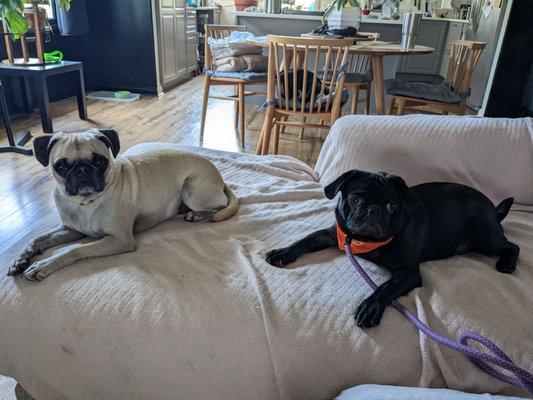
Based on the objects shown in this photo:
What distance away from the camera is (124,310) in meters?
1.01

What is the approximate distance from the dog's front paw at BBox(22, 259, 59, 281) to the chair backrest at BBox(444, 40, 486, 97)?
3157mm

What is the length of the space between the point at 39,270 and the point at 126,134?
9.04ft

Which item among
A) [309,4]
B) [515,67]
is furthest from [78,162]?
[309,4]

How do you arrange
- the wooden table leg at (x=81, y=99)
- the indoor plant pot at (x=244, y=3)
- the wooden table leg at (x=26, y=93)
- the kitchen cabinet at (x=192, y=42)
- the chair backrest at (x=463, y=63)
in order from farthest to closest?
the indoor plant pot at (x=244, y=3) < the kitchen cabinet at (x=192, y=42) < the wooden table leg at (x=26, y=93) < the wooden table leg at (x=81, y=99) < the chair backrest at (x=463, y=63)

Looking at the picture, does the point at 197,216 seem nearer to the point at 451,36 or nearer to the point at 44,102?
the point at 44,102

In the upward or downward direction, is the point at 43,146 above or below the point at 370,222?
above

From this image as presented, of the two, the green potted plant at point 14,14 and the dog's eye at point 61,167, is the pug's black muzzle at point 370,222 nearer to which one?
the dog's eye at point 61,167

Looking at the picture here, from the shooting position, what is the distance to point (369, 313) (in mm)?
1002

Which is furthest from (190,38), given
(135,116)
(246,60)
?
(246,60)

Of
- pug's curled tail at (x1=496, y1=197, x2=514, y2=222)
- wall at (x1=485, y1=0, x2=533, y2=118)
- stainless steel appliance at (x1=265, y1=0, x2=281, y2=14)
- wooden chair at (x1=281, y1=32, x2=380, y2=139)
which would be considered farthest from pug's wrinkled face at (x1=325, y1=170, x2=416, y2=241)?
stainless steel appliance at (x1=265, y1=0, x2=281, y2=14)

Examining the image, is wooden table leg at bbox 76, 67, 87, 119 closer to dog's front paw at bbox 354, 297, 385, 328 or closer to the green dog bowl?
the green dog bowl

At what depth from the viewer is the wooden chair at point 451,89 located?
120 inches

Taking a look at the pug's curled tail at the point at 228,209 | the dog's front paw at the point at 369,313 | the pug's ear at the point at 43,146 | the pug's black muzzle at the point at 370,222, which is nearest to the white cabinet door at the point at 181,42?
the pug's curled tail at the point at 228,209

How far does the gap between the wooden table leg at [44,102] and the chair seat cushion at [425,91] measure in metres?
2.95
